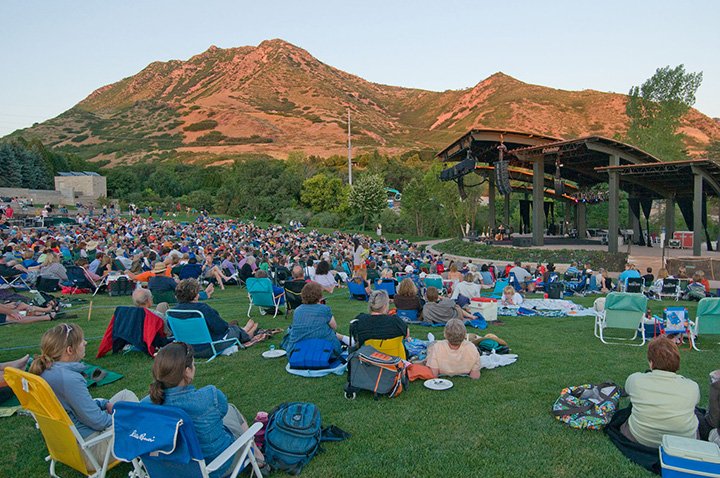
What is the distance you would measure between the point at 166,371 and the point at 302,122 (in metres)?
143

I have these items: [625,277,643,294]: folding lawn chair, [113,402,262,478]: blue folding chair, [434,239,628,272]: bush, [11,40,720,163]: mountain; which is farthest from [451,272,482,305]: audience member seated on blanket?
[11,40,720,163]: mountain

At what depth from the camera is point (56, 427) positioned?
3.06 metres

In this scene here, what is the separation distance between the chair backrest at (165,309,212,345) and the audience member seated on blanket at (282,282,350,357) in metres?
1.07

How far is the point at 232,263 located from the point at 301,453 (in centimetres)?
1057

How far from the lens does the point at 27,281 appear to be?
10.9 metres

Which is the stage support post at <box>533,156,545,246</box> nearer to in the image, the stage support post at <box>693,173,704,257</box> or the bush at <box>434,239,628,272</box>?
the bush at <box>434,239,628,272</box>

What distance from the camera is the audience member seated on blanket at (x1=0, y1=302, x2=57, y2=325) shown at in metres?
7.62

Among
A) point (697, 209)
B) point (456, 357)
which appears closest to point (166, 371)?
point (456, 357)

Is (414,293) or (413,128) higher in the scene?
(413,128)

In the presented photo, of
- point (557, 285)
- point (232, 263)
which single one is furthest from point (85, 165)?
point (557, 285)

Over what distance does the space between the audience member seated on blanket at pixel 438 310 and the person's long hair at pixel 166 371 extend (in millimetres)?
5277

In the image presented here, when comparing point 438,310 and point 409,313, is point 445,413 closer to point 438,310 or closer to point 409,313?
point 438,310

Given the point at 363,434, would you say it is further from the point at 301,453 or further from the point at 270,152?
the point at 270,152

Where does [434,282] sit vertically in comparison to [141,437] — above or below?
below
